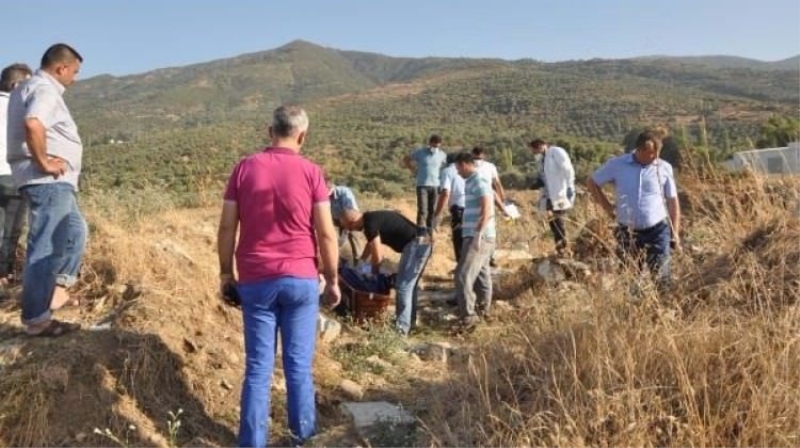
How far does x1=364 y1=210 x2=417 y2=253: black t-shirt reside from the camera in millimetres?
5746

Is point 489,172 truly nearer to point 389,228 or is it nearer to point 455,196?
point 389,228

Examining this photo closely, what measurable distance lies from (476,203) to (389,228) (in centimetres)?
82

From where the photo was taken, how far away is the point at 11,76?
4.86m

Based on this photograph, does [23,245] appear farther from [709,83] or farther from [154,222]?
[709,83]

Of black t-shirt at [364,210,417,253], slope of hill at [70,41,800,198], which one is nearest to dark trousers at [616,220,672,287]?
black t-shirt at [364,210,417,253]

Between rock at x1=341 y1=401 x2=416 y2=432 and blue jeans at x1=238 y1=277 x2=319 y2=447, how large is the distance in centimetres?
28

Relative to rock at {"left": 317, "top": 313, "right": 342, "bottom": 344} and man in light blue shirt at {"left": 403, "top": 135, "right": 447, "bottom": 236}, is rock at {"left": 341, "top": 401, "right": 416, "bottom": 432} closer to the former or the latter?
rock at {"left": 317, "top": 313, "right": 342, "bottom": 344}

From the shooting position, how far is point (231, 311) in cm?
516

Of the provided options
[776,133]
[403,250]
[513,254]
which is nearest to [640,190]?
[403,250]

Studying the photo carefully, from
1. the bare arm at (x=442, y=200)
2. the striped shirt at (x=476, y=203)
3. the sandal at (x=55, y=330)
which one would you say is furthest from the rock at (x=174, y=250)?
the bare arm at (x=442, y=200)

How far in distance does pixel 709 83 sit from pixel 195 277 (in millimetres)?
51173

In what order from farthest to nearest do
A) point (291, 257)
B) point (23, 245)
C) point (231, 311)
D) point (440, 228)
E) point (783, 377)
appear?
point (440, 228) < point (23, 245) < point (231, 311) < point (291, 257) < point (783, 377)

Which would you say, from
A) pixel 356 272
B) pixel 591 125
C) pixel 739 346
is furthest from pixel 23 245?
pixel 591 125

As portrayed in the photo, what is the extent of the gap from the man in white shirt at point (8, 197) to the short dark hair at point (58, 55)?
859 millimetres
